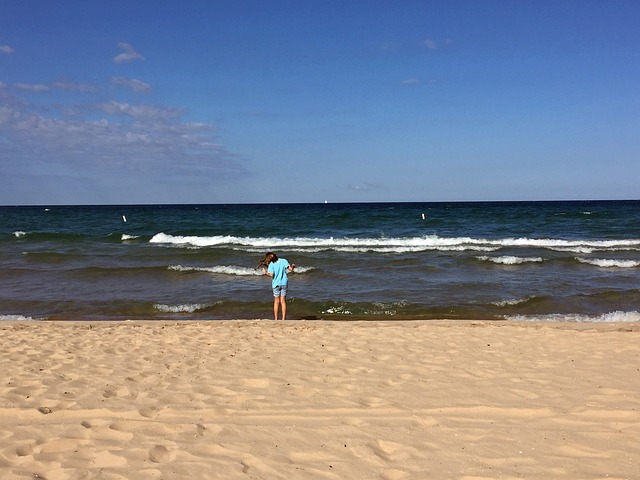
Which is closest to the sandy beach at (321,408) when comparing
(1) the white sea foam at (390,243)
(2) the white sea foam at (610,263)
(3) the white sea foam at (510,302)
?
(3) the white sea foam at (510,302)

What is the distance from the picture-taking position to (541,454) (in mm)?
3840

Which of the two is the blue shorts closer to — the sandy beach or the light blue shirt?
the light blue shirt

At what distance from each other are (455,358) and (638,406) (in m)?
2.25

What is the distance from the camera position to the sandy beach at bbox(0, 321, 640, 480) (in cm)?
367

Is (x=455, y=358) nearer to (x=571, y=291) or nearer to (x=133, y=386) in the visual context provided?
(x=133, y=386)

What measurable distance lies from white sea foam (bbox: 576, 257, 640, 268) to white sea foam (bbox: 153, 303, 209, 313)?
46.9 ft

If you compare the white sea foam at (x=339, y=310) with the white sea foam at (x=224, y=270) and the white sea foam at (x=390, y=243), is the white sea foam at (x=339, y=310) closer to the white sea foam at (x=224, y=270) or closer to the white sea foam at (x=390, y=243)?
the white sea foam at (x=224, y=270)

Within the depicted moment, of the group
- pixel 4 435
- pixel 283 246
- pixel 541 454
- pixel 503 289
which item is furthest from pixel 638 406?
pixel 283 246

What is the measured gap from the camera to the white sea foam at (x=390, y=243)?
80.5 ft

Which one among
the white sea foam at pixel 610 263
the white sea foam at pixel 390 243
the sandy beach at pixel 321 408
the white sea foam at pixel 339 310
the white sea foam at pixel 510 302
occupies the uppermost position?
the white sea foam at pixel 390 243

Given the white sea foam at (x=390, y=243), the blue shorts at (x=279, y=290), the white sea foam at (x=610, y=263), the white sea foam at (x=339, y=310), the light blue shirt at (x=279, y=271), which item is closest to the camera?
the light blue shirt at (x=279, y=271)

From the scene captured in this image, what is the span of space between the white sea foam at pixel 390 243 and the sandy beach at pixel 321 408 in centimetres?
1634

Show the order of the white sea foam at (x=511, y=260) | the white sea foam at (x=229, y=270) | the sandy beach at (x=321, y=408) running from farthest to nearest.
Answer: the white sea foam at (x=511, y=260) < the white sea foam at (x=229, y=270) < the sandy beach at (x=321, y=408)

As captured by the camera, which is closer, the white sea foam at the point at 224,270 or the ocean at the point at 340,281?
the ocean at the point at 340,281
